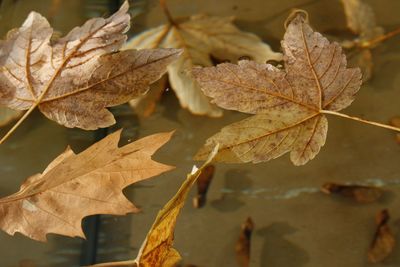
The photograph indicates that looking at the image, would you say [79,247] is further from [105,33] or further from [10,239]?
[105,33]

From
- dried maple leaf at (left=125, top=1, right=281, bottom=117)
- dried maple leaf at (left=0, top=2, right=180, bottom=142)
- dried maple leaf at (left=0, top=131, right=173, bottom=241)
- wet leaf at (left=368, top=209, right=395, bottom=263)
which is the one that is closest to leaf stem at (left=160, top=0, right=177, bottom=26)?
dried maple leaf at (left=125, top=1, right=281, bottom=117)

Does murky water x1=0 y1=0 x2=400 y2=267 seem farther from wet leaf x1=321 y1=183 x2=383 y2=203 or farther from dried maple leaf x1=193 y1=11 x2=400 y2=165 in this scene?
dried maple leaf x1=193 y1=11 x2=400 y2=165

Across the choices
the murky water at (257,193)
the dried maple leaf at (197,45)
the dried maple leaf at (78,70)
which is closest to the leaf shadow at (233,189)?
the murky water at (257,193)

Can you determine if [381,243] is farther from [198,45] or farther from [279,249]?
[198,45]

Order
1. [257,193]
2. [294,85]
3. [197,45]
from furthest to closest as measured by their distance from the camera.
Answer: [197,45] → [257,193] → [294,85]

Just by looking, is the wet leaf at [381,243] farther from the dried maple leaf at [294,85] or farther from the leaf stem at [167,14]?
the leaf stem at [167,14]

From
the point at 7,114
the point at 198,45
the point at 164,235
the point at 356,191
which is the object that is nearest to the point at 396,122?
the point at 356,191
